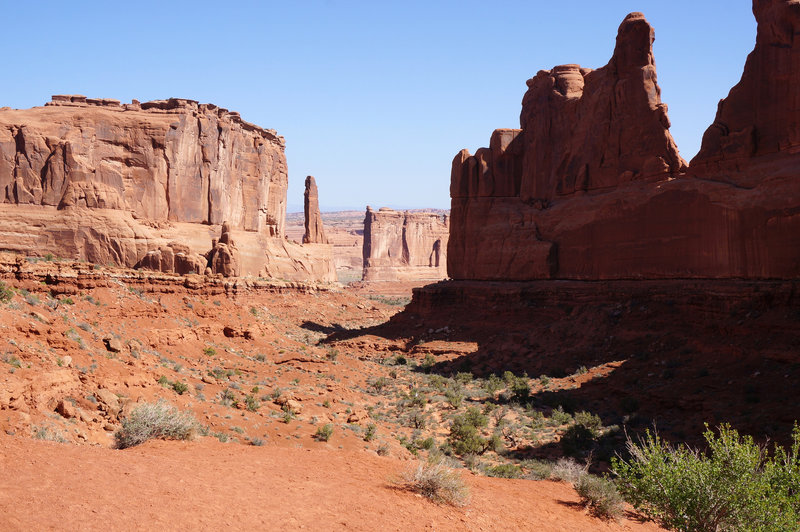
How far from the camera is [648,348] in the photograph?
76.7 feet

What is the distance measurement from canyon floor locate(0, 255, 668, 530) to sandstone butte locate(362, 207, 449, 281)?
7411cm

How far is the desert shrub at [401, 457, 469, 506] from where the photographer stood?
8.77 metres

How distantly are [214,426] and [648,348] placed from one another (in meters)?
17.0

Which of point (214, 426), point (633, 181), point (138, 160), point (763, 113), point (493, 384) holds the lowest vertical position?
point (493, 384)

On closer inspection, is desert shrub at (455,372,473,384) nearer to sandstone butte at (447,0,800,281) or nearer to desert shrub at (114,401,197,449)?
sandstone butte at (447,0,800,281)

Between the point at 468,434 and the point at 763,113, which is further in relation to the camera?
the point at 763,113

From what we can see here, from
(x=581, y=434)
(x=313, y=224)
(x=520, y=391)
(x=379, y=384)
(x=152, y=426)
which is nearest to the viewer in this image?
(x=152, y=426)

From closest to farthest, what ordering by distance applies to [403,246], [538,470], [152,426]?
1. [152,426]
2. [538,470]
3. [403,246]

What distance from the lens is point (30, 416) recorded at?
9.80 metres

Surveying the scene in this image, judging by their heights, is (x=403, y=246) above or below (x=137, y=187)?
Result: below

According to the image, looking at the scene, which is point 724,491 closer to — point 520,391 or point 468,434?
point 468,434

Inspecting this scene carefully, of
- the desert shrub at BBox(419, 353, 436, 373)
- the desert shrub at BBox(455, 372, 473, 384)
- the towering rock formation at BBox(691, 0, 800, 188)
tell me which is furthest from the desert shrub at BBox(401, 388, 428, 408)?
the towering rock formation at BBox(691, 0, 800, 188)

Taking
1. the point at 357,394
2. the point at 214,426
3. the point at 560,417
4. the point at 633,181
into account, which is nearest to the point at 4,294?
the point at 214,426

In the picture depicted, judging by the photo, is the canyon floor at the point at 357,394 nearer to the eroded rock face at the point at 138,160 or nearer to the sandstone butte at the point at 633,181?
the sandstone butte at the point at 633,181
